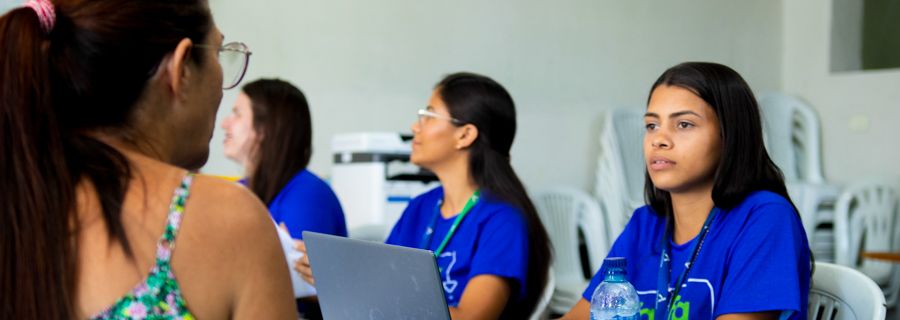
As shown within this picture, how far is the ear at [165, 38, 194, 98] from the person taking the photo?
44.0 inches

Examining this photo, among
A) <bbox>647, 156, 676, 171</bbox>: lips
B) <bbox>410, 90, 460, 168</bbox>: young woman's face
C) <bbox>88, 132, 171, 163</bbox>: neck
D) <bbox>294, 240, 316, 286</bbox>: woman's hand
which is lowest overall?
<bbox>294, 240, 316, 286</bbox>: woman's hand

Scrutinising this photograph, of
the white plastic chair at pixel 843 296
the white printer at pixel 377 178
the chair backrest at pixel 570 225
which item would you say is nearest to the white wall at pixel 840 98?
the chair backrest at pixel 570 225

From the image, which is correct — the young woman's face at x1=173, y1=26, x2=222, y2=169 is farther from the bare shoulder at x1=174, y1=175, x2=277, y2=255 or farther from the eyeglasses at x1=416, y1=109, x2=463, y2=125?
the eyeglasses at x1=416, y1=109, x2=463, y2=125

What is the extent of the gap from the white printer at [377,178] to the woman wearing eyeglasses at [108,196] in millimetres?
2814

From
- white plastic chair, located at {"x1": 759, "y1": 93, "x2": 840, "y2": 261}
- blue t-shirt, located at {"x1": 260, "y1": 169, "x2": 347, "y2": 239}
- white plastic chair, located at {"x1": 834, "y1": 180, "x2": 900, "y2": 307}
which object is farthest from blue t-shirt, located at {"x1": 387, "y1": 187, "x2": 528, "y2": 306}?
white plastic chair, located at {"x1": 759, "y1": 93, "x2": 840, "y2": 261}

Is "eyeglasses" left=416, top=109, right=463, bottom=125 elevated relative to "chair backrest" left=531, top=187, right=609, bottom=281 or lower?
elevated

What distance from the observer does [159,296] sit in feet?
3.45

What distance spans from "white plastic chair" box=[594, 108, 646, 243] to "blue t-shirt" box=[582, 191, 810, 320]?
330 centimetres

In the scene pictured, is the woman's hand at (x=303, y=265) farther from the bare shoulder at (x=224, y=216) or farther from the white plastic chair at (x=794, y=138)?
the white plastic chair at (x=794, y=138)

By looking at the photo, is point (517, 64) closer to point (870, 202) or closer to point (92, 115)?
point (870, 202)

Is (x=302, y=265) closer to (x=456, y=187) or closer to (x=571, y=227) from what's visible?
(x=456, y=187)

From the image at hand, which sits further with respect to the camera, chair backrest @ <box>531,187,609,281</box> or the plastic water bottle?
chair backrest @ <box>531,187,609,281</box>

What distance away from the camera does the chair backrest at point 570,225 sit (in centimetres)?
470

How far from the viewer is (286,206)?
112 inches
